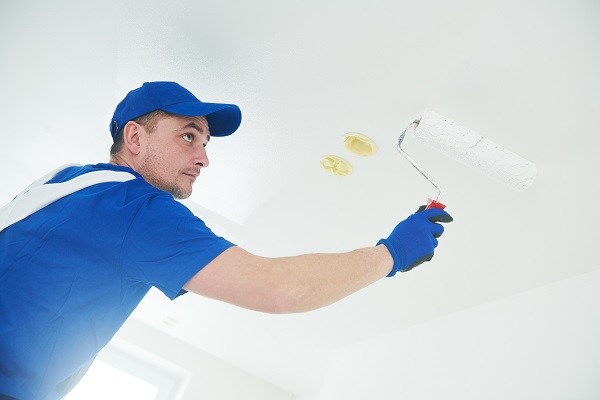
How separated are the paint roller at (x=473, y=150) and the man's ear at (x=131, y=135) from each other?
2.42ft

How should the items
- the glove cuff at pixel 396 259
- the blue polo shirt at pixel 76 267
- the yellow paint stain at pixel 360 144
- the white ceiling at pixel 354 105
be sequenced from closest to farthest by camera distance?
the blue polo shirt at pixel 76 267
the glove cuff at pixel 396 259
the white ceiling at pixel 354 105
the yellow paint stain at pixel 360 144

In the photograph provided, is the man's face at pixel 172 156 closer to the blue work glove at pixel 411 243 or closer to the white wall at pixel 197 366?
the blue work glove at pixel 411 243

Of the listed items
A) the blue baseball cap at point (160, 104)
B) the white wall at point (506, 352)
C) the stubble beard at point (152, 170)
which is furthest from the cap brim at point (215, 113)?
the white wall at point (506, 352)

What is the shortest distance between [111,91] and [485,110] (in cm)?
129

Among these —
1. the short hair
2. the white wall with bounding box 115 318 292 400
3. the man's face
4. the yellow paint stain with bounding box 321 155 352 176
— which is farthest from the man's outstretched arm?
the white wall with bounding box 115 318 292 400

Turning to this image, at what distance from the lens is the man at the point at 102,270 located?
81 centimetres

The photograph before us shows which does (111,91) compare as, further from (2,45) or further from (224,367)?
(224,367)

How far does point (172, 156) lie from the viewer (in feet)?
3.82

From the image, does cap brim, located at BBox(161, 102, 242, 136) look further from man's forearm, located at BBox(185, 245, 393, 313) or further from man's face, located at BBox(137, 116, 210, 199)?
man's forearm, located at BBox(185, 245, 393, 313)

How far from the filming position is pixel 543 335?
178 cm

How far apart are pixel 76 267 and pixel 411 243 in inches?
26.4

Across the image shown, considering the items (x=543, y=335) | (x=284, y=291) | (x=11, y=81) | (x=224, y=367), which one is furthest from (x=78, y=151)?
(x=224, y=367)

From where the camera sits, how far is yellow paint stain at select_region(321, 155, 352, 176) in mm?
1629

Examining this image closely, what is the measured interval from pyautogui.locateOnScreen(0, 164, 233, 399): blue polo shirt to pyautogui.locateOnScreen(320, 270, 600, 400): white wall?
141cm
